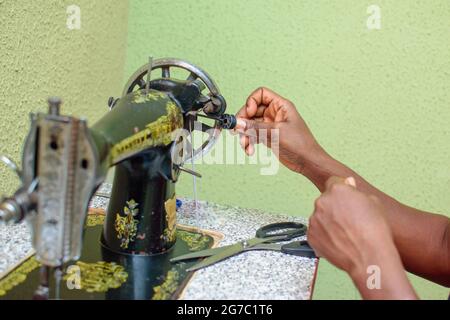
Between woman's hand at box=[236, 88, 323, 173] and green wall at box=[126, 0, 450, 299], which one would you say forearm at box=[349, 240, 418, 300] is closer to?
woman's hand at box=[236, 88, 323, 173]

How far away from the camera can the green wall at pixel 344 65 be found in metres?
1.43

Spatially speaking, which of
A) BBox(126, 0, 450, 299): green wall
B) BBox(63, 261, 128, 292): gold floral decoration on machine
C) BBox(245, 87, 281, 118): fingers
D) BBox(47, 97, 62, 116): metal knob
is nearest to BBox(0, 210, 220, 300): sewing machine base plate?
BBox(63, 261, 128, 292): gold floral decoration on machine

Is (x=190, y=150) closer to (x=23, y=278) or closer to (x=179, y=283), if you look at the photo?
(x=179, y=283)

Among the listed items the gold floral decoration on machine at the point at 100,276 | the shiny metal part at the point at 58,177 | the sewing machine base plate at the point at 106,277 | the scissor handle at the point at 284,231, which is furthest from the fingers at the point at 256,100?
the shiny metal part at the point at 58,177

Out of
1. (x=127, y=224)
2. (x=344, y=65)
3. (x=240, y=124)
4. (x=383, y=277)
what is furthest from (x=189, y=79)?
(x=344, y=65)

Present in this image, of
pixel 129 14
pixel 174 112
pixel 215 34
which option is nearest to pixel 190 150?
pixel 174 112

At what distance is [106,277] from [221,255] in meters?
0.22

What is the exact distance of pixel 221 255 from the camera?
3.10 ft

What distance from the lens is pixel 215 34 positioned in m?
1.52

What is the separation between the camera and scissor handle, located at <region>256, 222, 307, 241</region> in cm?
106

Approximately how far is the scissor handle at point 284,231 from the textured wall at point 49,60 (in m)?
0.57

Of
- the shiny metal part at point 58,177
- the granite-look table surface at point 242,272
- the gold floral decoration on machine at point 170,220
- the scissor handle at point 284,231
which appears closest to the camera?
the shiny metal part at point 58,177

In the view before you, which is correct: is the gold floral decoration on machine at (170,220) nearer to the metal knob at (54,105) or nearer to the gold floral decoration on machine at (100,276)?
the gold floral decoration on machine at (100,276)

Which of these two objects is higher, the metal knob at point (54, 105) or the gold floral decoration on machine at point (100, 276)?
the metal knob at point (54, 105)
